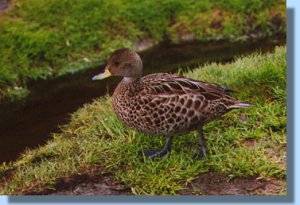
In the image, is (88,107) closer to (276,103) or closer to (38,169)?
(38,169)

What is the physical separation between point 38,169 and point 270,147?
0.89 m

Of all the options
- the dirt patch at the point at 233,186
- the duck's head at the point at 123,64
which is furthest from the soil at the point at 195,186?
the duck's head at the point at 123,64

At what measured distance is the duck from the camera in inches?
119

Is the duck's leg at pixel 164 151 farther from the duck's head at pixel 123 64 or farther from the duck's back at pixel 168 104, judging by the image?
the duck's head at pixel 123 64

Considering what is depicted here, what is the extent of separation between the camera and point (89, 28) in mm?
3777

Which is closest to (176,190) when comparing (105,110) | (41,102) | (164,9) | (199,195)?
(199,195)

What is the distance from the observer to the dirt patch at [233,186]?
3057 millimetres

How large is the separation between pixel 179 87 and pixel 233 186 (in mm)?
416

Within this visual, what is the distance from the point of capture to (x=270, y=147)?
125 inches

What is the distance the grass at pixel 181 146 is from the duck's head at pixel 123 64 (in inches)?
11.3

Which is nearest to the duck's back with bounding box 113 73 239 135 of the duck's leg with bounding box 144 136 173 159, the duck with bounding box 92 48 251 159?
the duck with bounding box 92 48 251 159

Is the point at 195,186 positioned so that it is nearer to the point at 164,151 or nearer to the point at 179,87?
the point at 164,151

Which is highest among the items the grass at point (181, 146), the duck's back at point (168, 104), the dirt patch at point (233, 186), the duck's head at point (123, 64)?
the duck's head at point (123, 64)

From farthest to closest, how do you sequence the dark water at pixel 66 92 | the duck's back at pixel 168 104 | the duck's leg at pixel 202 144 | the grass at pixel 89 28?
the grass at pixel 89 28, the dark water at pixel 66 92, the duck's leg at pixel 202 144, the duck's back at pixel 168 104
